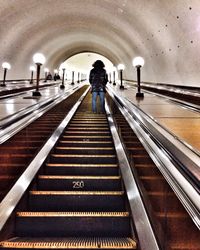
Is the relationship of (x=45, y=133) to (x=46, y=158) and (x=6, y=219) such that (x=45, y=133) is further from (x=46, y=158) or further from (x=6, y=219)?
(x=6, y=219)

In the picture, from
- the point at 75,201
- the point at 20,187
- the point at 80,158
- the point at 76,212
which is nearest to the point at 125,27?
the point at 80,158

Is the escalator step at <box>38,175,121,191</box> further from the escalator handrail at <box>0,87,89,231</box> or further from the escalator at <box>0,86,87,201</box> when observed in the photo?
the escalator at <box>0,86,87,201</box>

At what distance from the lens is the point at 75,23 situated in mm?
14523

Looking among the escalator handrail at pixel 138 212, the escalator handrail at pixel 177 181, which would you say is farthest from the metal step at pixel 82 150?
the escalator handrail at pixel 177 181

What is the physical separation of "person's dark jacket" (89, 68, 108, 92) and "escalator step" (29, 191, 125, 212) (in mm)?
5536

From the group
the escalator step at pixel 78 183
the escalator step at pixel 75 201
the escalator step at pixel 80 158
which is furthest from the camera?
the escalator step at pixel 80 158

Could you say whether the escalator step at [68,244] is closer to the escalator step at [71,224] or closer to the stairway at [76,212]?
the stairway at [76,212]

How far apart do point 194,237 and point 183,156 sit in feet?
2.24

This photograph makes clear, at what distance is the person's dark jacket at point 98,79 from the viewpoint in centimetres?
851

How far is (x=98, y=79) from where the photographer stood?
8.69 metres

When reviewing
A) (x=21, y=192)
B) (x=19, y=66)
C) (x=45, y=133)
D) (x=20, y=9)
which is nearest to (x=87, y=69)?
(x=19, y=66)

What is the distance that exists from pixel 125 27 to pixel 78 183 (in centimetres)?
987

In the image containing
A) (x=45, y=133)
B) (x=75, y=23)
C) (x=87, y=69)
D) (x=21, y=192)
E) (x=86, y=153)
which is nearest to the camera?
(x=21, y=192)

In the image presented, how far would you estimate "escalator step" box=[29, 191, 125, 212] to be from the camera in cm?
338
